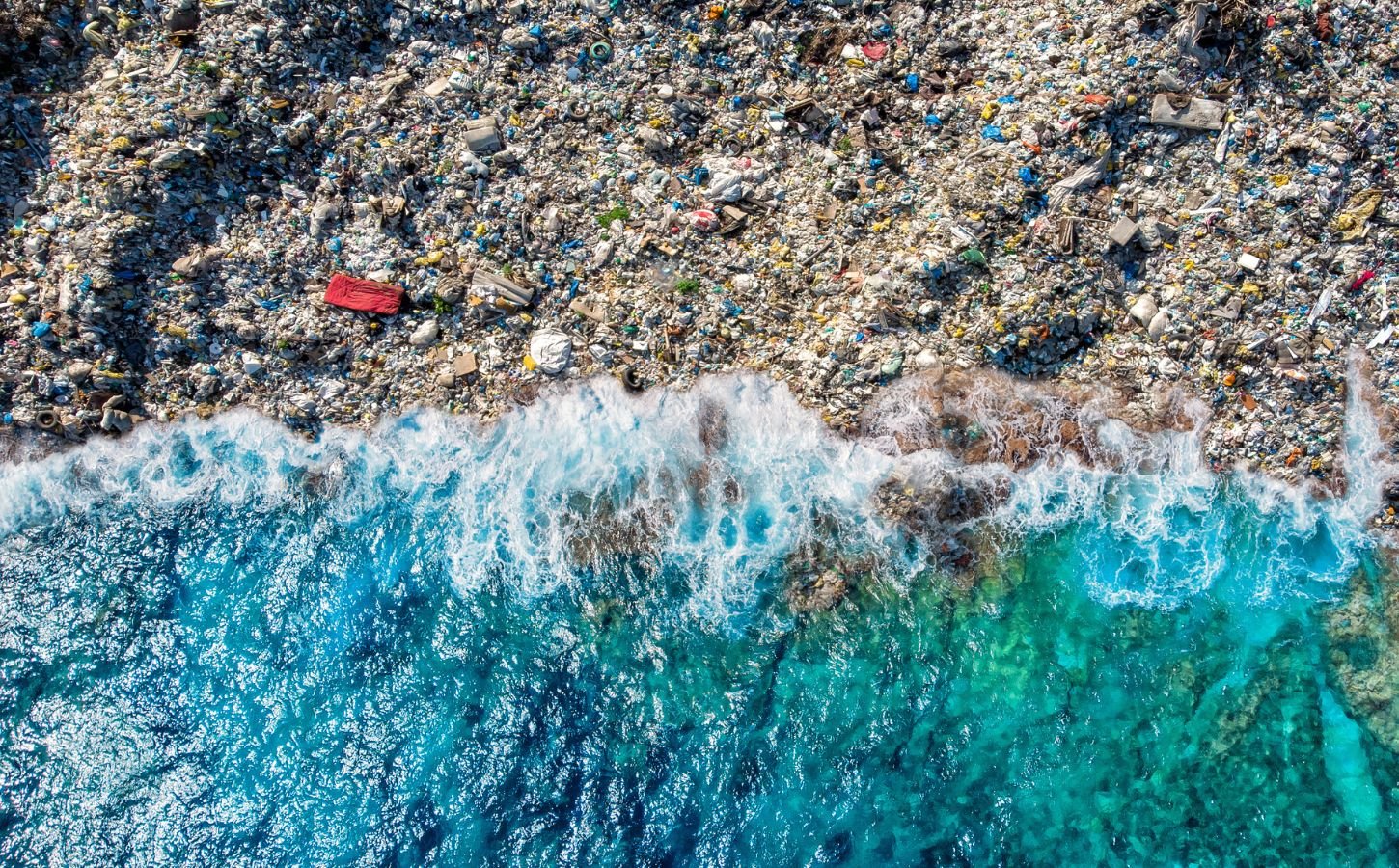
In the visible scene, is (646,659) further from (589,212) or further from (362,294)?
(362,294)

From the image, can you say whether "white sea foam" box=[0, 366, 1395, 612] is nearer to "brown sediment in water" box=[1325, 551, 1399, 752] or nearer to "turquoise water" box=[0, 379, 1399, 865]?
"turquoise water" box=[0, 379, 1399, 865]

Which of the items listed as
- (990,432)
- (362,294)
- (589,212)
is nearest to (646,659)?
(990,432)

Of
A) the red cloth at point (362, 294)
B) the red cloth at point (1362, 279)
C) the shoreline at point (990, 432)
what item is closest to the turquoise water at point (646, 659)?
the shoreline at point (990, 432)

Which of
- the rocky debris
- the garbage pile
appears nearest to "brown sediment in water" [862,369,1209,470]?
the garbage pile

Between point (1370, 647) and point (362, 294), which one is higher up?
point (362, 294)

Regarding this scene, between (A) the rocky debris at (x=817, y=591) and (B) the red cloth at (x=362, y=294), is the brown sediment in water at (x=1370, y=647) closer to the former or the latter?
(A) the rocky debris at (x=817, y=591)

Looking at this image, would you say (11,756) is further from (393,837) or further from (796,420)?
(796,420)
